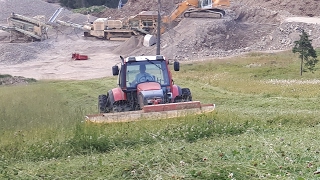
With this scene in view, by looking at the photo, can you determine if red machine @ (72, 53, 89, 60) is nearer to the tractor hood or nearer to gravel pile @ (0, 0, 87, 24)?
gravel pile @ (0, 0, 87, 24)

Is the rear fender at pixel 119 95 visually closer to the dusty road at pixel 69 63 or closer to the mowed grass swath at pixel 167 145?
the mowed grass swath at pixel 167 145

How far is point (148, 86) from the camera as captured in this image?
1393 cm

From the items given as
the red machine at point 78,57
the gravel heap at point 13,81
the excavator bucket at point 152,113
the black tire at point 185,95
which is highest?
the excavator bucket at point 152,113

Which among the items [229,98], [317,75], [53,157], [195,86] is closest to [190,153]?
[53,157]

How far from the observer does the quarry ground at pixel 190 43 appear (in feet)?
150

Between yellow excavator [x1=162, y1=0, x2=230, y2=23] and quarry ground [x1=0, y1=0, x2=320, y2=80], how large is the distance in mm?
1018

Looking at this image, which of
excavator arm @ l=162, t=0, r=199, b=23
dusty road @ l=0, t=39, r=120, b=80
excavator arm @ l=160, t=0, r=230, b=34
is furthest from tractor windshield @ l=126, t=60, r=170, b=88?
excavator arm @ l=162, t=0, r=199, b=23

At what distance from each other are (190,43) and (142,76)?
34.1m

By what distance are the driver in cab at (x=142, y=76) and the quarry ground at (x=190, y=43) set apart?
84.5ft

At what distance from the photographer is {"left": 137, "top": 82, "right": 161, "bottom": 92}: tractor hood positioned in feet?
45.2

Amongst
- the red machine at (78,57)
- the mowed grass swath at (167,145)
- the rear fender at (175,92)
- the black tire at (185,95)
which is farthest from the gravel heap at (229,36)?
the rear fender at (175,92)

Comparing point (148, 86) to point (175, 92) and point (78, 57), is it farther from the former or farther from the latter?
point (78, 57)

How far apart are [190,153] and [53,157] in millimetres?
2758

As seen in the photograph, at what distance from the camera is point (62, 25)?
61.5 metres
